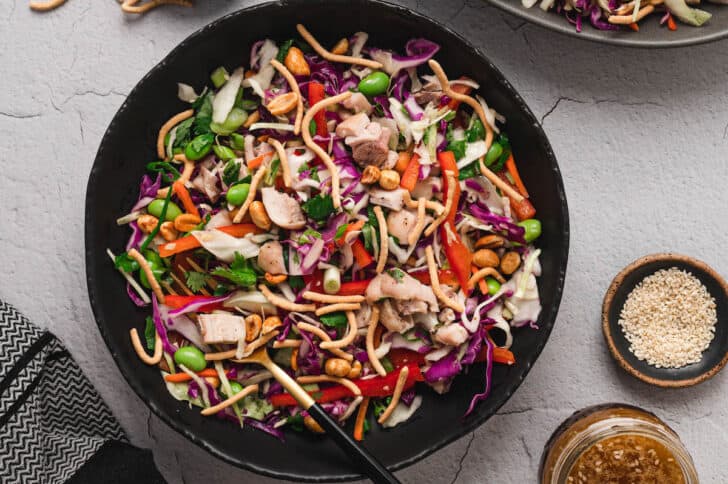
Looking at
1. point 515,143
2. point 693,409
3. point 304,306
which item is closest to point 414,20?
point 515,143

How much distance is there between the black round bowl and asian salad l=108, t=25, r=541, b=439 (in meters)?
0.05

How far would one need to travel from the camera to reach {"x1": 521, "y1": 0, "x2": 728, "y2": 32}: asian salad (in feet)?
9.12

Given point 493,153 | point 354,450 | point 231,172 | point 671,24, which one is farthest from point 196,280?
point 671,24

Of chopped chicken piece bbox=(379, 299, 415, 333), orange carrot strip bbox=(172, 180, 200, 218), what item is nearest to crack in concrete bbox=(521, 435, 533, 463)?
chopped chicken piece bbox=(379, 299, 415, 333)

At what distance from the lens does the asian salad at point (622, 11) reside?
278 centimetres

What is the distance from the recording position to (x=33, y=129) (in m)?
3.12

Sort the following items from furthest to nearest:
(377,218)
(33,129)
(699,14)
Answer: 1. (33,129)
2. (699,14)
3. (377,218)

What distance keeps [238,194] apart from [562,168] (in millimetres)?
1418

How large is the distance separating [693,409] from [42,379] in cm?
284

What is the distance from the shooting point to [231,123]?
273 cm

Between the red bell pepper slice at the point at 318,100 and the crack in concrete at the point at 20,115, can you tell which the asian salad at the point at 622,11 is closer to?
the red bell pepper slice at the point at 318,100

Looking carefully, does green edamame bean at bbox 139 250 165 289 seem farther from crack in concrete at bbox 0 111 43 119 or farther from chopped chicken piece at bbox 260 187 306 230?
crack in concrete at bbox 0 111 43 119

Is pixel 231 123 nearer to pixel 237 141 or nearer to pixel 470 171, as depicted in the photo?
pixel 237 141

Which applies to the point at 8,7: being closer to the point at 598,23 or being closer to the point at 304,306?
the point at 304,306
